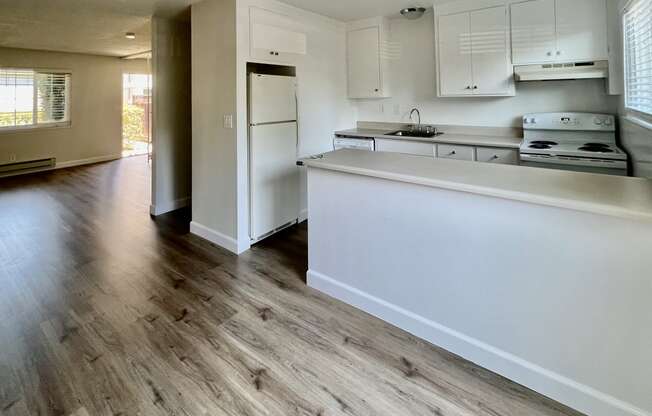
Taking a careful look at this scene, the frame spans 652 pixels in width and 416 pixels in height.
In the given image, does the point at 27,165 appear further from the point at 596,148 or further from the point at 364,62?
the point at 596,148

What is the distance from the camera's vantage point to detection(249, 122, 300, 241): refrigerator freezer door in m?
3.48

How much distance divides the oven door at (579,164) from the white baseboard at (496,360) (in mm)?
1895

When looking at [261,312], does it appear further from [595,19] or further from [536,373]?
[595,19]

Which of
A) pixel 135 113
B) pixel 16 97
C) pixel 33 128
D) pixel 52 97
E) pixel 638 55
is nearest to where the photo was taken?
pixel 638 55

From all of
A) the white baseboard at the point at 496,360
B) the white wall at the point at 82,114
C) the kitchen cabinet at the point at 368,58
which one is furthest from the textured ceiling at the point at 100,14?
the white baseboard at the point at 496,360

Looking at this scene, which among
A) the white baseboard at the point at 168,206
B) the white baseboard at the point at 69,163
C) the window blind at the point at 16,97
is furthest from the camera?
the white baseboard at the point at 69,163

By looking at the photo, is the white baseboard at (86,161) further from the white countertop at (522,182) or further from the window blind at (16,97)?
the white countertop at (522,182)

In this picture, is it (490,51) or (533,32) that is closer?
(533,32)

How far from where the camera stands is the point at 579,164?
296 centimetres

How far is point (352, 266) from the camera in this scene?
2.47 meters

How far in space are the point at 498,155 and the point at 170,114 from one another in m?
3.80

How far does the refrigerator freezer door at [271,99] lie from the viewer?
3.31 meters

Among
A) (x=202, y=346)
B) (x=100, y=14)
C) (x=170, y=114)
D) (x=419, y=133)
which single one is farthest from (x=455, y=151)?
(x=100, y=14)

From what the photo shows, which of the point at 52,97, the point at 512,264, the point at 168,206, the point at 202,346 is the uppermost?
the point at 52,97
